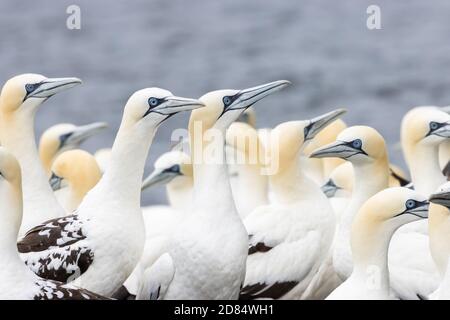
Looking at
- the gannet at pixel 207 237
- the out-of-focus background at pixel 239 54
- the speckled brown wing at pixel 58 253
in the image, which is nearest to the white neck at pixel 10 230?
the speckled brown wing at pixel 58 253

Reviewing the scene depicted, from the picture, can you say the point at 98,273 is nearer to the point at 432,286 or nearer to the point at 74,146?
the point at 432,286

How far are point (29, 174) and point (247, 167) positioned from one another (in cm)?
204

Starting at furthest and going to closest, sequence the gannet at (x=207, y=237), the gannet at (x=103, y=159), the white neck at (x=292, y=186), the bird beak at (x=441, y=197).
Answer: the gannet at (x=103, y=159)
the white neck at (x=292, y=186)
the gannet at (x=207, y=237)
the bird beak at (x=441, y=197)

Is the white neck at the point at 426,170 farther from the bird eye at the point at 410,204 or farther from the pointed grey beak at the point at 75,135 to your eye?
the pointed grey beak at the point at 75,135

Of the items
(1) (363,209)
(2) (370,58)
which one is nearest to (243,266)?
(1) (363,209)

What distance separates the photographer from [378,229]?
8.94 meters

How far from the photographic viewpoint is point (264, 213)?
35.0 ft

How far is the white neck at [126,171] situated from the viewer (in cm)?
948

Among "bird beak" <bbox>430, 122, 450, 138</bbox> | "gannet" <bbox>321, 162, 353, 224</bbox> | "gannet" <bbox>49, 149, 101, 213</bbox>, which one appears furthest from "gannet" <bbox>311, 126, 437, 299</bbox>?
"gannet" <bbox>49, 149, 101, 213</bbox>

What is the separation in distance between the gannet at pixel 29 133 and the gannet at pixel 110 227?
72cm

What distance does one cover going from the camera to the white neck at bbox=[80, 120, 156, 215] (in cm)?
948

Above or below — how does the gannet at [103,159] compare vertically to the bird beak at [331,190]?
above

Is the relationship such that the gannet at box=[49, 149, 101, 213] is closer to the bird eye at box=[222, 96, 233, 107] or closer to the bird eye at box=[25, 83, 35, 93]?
the bird eye at box=[25, 83, 35, 93]

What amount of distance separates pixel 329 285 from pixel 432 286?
1.08m
